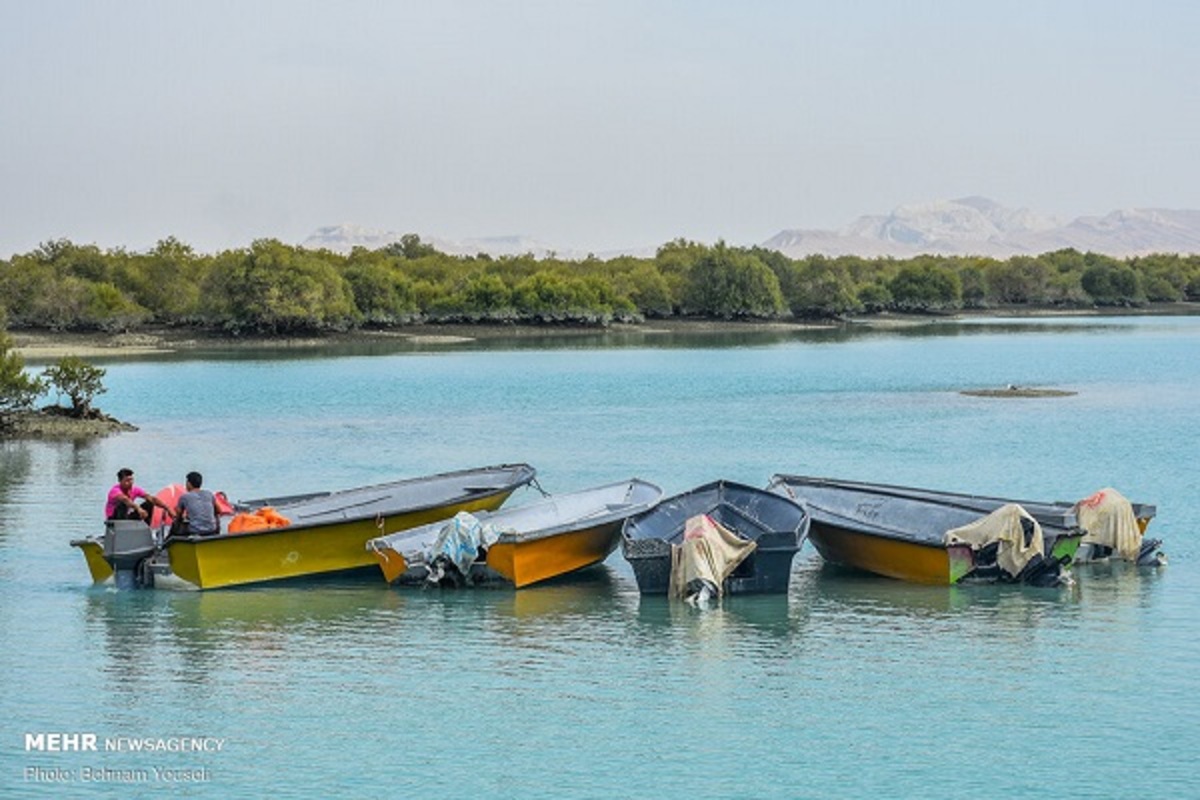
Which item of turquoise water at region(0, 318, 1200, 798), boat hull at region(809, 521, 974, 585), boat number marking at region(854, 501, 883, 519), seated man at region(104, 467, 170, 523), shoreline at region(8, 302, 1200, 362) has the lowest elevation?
turquoise water at region(0, 318, 1200, 798)

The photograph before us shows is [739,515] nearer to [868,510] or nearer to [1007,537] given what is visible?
[868,510]

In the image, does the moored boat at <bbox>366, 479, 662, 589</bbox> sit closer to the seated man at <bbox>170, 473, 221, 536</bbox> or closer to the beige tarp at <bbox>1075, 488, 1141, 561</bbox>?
the seated man at <bbox>170, 473, 221, 536</bbox>

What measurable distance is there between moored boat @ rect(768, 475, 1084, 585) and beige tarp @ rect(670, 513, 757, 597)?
245 centimetres

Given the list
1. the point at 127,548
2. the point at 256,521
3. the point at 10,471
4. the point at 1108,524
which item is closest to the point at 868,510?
the point at 1108,524

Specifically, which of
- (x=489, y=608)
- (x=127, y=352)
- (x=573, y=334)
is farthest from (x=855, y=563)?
(x=573, y=334)

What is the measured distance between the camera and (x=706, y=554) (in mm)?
21641

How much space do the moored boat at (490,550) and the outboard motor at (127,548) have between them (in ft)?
10.2

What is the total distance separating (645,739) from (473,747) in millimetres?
1731

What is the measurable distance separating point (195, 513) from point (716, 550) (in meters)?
7.30

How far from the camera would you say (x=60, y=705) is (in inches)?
684

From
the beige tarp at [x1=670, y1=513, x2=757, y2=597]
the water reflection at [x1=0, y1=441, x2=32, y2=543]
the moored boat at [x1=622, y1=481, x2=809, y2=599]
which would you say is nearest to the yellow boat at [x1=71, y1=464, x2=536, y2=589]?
the moored boat at [x1=622, y1=481, x2=809, y2=599]

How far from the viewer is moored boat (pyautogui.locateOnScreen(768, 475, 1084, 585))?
22.4 metres

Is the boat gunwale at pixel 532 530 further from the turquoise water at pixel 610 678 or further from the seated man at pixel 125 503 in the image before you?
the seated man at pixel 125 503

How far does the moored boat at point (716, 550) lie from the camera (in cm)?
2162
